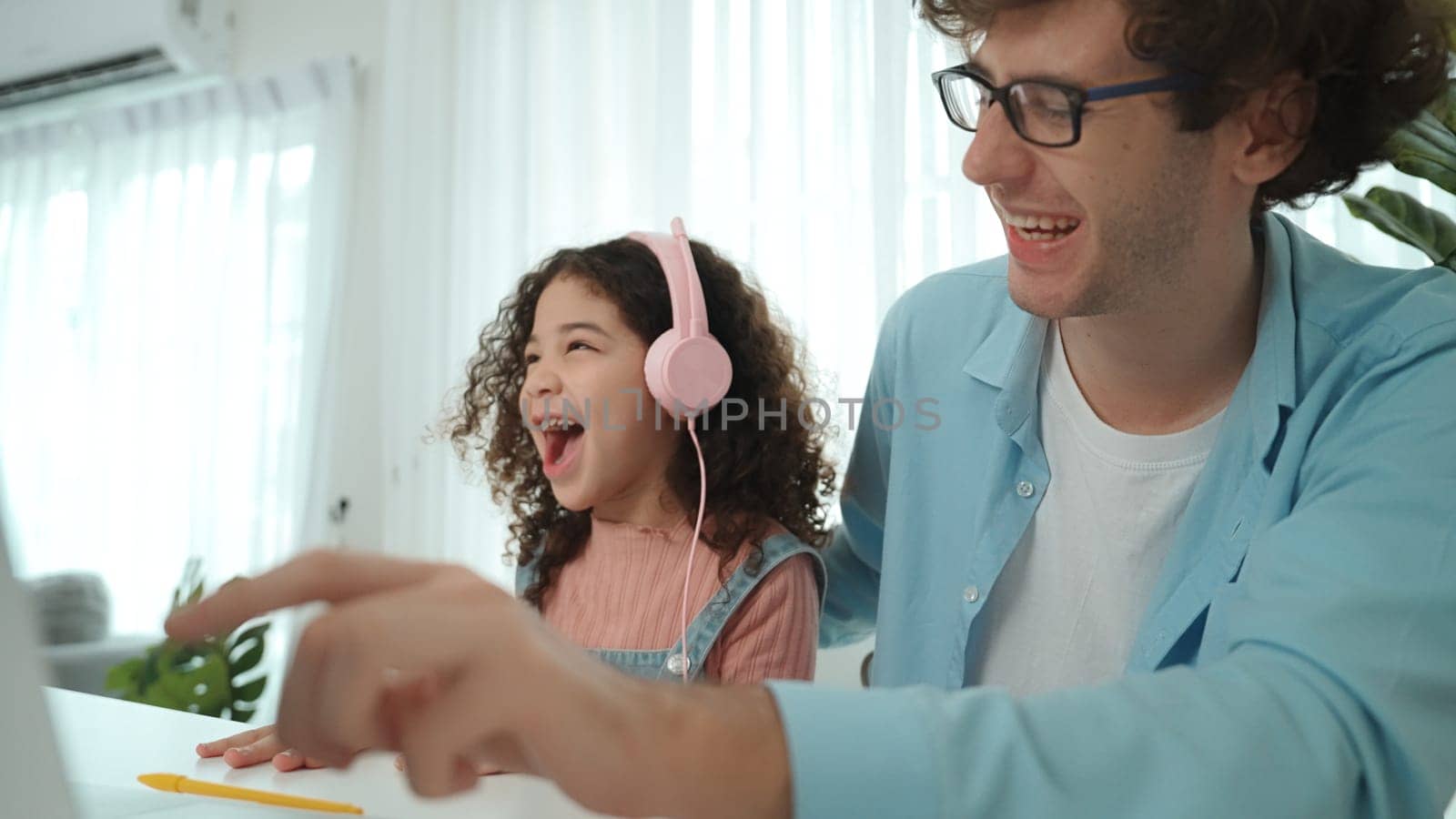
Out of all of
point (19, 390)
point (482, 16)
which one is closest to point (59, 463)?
point (19, 390)

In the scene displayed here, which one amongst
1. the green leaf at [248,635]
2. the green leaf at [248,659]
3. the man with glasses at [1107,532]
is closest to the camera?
the man with glasses at [1107,532]

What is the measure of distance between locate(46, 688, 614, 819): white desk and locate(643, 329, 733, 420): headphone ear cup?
17.5 inches

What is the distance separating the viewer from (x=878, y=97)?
2.45m

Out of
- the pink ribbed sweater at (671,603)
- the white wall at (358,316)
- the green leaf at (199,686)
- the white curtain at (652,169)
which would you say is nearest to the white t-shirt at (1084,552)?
the pink ribbed sweater at (671,603)

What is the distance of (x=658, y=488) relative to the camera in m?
1.11

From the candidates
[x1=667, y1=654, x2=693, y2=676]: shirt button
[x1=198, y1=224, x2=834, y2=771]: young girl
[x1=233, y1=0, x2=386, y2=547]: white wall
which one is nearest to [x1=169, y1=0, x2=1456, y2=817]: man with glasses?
[x1=198, y1=224, x2=834, y2=771]: young girl

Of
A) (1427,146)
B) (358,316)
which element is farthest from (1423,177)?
(358,316)

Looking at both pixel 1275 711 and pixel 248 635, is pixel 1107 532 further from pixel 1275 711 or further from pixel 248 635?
pixel 248 635

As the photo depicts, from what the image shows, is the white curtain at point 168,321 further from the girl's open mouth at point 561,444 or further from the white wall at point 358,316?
the girl's open mouth at point 561,444

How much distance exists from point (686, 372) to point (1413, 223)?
78 cm

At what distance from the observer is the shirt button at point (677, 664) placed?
3.19 ft

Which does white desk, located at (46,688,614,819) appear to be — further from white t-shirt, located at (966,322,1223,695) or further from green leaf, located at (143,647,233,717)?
green leaf, located at (143,647,233,717)

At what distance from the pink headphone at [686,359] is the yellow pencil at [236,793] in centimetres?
52

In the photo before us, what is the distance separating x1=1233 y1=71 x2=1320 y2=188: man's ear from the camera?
2.81ft
